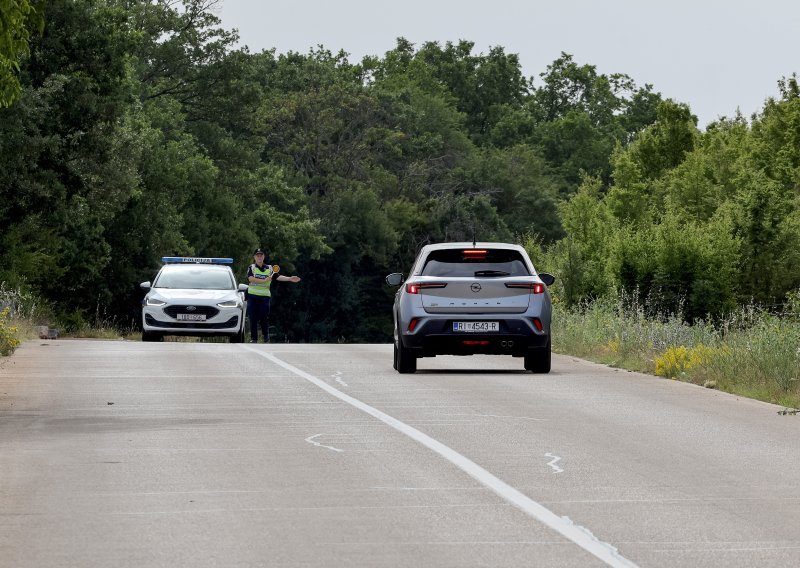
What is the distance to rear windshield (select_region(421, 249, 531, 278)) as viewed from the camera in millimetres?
23797

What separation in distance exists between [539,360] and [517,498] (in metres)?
13.1

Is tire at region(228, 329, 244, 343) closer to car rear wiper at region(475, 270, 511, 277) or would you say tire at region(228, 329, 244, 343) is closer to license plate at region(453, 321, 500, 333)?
car rear wiper at region(475, 270, 511, 277)

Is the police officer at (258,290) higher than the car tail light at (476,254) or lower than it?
lower

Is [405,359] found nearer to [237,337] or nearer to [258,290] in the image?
[237,337]

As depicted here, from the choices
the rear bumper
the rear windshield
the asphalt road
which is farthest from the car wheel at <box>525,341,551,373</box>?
the asphalt road

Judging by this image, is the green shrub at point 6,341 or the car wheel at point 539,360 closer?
the car wheel at point 539,360

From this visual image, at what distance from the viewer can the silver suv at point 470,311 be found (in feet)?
77.1

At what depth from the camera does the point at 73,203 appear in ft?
161

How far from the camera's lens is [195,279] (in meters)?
35.0

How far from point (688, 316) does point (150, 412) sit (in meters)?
25.9

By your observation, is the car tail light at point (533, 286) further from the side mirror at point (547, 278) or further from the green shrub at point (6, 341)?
the green shrub at point (6, 341)

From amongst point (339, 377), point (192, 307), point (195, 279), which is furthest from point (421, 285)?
point (195, 279)

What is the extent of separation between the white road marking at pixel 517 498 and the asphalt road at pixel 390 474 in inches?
1.1

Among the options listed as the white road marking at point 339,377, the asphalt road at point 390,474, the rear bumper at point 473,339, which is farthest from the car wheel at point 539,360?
the white road marking at point 339,377
